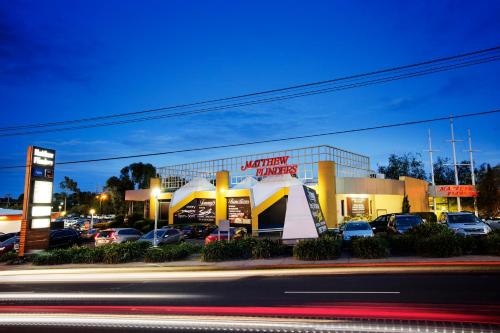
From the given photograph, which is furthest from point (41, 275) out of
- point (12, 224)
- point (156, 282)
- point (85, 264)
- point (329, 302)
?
point (12, 224)

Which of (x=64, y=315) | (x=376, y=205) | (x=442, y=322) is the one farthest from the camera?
(x=376, y=205)

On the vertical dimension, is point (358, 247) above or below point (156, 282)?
above

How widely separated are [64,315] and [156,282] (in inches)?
194

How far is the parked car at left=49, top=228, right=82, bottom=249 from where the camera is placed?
26.4 meters

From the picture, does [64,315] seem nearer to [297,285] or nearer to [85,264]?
[297,285]

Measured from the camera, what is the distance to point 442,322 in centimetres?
636

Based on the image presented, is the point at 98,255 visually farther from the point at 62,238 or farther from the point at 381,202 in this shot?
the point at 381,202

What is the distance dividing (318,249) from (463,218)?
8377 millimetres

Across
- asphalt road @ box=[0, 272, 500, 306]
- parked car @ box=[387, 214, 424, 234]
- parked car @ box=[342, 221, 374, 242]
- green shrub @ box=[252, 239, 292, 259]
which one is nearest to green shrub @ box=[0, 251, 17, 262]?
asphalt road @ box=[0, 272, 500, 306]

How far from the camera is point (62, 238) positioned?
27.2m

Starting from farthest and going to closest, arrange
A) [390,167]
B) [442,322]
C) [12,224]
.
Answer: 1. [390,167]
2. [12,224]
3. [442,322]

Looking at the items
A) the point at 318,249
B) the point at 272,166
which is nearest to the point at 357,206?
the point at 272,166

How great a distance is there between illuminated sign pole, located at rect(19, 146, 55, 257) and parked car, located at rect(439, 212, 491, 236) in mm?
24108

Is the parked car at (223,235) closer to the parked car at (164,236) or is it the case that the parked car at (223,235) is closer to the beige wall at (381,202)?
the parked car at (164,236)
